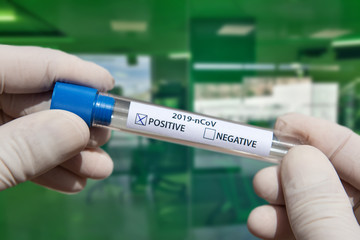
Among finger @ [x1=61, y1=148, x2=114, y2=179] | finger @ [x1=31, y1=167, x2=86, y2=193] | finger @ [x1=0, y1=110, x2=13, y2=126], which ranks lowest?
finger @ [x1=31, y1=167, x2=86, y2=193]

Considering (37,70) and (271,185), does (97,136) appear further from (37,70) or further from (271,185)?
(271,185)

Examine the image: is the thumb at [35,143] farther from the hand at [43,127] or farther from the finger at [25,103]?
the finger at [25,103]

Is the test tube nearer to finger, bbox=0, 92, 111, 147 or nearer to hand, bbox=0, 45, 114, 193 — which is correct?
hand, bbox=0, 45, 114, 193

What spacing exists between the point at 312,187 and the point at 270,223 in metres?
0.16

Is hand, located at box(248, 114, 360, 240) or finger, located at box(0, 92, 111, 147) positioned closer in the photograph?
hand, located at box(248, 114, 360, 240)

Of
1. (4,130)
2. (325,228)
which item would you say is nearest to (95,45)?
(4,130)

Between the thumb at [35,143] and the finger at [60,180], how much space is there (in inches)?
8.7

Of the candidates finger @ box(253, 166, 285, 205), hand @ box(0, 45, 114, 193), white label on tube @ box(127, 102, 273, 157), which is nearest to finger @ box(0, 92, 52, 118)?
hand @ box(0, 45, 114, 193)

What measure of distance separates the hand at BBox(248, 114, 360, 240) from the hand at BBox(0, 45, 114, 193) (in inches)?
18.4

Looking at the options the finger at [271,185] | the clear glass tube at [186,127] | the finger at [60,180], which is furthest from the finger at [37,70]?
the finger at [271,185]

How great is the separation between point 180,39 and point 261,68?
22.2 inches

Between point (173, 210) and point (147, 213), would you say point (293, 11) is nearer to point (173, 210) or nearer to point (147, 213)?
point (173, 210)

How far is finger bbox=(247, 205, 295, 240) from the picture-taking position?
56 cm

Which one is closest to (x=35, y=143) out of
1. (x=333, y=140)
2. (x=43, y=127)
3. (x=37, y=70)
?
(x=43, y=127)
